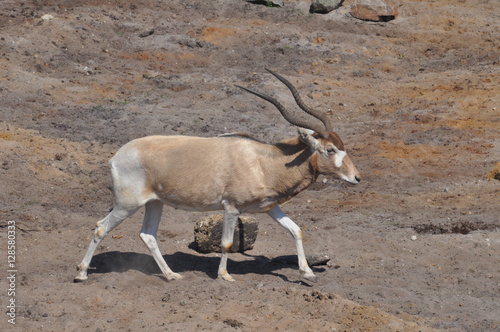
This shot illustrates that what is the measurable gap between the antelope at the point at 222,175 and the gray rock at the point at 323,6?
58.1ft

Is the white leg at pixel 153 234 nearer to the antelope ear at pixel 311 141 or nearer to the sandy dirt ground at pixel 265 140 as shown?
the sandy dirt ground at pixel 265 140

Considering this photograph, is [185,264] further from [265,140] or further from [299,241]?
[265,140]

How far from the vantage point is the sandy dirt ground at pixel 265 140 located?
9.59m

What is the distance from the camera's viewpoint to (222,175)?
10523mm

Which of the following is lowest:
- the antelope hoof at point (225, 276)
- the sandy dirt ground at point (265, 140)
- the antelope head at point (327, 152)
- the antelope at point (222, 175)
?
the sandy dirt ground at point (265, 140)

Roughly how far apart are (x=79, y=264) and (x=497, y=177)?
9.04 meters

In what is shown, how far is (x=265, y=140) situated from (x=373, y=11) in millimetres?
11723

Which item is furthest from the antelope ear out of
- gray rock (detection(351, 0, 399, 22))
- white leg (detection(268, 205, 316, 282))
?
gray rock (detection(351, 0, 399, 22))

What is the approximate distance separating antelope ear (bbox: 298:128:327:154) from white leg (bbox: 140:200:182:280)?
2.25 m

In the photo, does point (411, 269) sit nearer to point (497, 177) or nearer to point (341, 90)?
point (497, 177)

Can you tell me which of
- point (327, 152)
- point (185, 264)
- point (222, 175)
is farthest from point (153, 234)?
point (327, 152)

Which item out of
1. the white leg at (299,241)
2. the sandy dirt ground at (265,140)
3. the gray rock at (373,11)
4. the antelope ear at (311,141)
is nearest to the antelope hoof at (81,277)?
the sandy dirt ground at (265,140)

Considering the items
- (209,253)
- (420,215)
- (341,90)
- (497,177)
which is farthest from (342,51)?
(209,253)

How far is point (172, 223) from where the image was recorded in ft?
44.0
